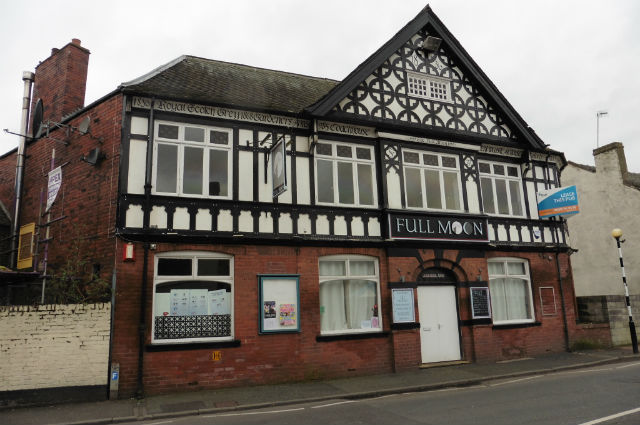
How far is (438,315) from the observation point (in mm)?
14578

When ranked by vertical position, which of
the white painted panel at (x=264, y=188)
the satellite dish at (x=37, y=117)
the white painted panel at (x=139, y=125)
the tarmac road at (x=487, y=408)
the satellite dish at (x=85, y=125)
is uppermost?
the satellite dish at (x=37, y=117)

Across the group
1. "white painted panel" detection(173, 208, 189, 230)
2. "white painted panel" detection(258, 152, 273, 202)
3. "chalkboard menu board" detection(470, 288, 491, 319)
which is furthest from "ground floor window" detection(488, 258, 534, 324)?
"white painted panel" detection(173, 208, 189, 230)

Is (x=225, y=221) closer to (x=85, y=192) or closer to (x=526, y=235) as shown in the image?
(x=85, y=192)

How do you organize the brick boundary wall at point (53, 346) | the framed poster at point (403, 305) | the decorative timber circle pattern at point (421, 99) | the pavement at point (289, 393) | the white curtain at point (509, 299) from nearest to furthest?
the pavement at point (289, 393) → the brick boundary wall at point (53, 346) → the framed poster at point (403, 305) → the decorative timber circle pattern at point (421, 99) → the white curtain at point (509, 299)

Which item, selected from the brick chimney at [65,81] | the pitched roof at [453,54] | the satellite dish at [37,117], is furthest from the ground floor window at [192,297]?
the satellite dish at [37,117]

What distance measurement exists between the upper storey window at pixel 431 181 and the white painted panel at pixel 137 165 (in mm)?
7758

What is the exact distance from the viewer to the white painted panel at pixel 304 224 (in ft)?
42.9

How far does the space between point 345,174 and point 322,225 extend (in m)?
1.85

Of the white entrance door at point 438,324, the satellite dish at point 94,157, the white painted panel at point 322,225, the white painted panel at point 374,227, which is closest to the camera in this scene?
the satellite dish at point 94,157

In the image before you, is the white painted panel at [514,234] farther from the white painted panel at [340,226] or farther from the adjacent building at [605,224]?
the adjacent building at [605,224]

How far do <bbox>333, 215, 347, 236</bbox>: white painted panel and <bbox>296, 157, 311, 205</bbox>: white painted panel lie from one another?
3.17 ft

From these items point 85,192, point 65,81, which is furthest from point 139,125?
point 65,81

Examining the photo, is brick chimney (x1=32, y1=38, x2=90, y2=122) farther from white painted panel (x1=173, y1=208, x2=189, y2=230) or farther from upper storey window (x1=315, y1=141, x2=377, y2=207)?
upper storey window (x1=315, y1=141, x2=377, y2=207)

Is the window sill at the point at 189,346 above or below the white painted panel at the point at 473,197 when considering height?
below
